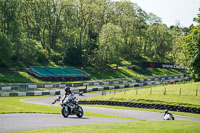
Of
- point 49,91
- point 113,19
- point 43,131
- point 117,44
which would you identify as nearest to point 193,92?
point 49,91

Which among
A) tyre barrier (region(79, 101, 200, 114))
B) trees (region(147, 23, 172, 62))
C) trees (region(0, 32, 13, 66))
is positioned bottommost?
tyre barrier (region(79, 101, 200, 114))

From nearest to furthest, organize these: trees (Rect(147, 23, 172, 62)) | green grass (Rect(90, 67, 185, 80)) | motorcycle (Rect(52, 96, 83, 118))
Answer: motorcycle (Rect(52, 96, 83, 118)) < green grass (Rect(90, 67, 185, 80)) < trees (Rect(147, 23, 172, 62))

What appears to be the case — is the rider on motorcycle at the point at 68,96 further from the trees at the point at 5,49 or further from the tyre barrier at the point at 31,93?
the trees at the point at 5,49

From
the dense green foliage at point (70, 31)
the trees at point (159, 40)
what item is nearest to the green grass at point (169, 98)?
the dense green foliage at point (70, 31)

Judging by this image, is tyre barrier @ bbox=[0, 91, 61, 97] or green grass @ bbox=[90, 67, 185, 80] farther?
green grass @ bbox=[90, 67, 185, 80]

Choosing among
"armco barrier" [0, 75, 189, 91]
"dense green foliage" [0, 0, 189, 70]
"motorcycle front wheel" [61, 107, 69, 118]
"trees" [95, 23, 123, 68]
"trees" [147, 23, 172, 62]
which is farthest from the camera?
"trees" [147, 23, 172, 62]

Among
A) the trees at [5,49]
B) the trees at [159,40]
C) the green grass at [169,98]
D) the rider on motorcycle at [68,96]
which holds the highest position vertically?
the trees at [159,40]

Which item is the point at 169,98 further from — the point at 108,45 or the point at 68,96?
the point at 108,45

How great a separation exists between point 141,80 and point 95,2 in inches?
1383

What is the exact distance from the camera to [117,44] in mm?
94812

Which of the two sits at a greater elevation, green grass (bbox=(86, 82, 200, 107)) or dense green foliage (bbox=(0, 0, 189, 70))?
dense green foliage (bbox=(0, 0, 189, 70))

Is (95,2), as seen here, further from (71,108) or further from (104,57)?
(71,108)

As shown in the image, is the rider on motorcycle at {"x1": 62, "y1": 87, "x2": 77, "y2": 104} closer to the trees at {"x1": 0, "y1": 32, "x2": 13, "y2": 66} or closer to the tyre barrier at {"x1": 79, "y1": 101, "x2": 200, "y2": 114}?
the tyre barrier at {"x1": 79, "y1": 101, "x2": 200, "y2": 114}

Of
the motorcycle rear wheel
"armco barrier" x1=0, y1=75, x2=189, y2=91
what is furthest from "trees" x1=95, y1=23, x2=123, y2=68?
the motorcycle rear wheel
